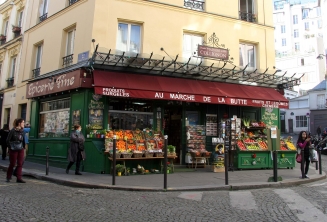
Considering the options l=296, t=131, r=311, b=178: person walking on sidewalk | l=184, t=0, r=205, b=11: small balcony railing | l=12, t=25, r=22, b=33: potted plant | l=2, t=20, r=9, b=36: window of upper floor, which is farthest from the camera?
l=2, t=20, r=9, b=36: window of upper floor

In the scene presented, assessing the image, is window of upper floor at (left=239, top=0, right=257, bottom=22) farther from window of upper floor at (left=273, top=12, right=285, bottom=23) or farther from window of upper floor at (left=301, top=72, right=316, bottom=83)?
window of upper floor at (left=273, top=12, right=285, bottom=23)

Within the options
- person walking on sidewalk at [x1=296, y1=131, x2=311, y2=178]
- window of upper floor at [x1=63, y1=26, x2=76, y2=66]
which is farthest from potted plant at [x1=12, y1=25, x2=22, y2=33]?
person walking on sidewalk at [x1=296, y1=131, x2=311, y2=178]

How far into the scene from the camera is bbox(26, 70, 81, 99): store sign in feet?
33.0

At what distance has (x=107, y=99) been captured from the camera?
10.3 m

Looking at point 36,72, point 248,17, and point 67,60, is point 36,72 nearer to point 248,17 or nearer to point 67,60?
point 67,60

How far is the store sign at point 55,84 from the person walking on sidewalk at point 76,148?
1.69m

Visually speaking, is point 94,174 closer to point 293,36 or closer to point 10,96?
point 10,96

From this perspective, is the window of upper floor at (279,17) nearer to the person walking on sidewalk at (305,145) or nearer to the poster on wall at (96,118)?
the person walking on sidewalk at (305,145)

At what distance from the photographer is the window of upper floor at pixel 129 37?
1088cm

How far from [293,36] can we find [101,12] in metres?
60.3

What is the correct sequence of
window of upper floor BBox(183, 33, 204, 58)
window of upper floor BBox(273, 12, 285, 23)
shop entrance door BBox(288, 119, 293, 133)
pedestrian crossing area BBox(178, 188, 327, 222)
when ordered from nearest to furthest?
pedestrian crossing area BBox(178, 188, 327, 222) < window of upper floor BBox(183, 33, 204, 58) < shop entrance door BBox(288, 119, 293, 133) < window of upper floor BBox(273, 12, 285, 23)

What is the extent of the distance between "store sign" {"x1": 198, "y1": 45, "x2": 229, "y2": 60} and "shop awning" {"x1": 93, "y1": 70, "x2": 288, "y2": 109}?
1112 mm

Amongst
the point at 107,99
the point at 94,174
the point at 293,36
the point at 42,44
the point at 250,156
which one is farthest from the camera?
the point at 293,36

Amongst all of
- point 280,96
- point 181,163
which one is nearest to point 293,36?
point 280,96
